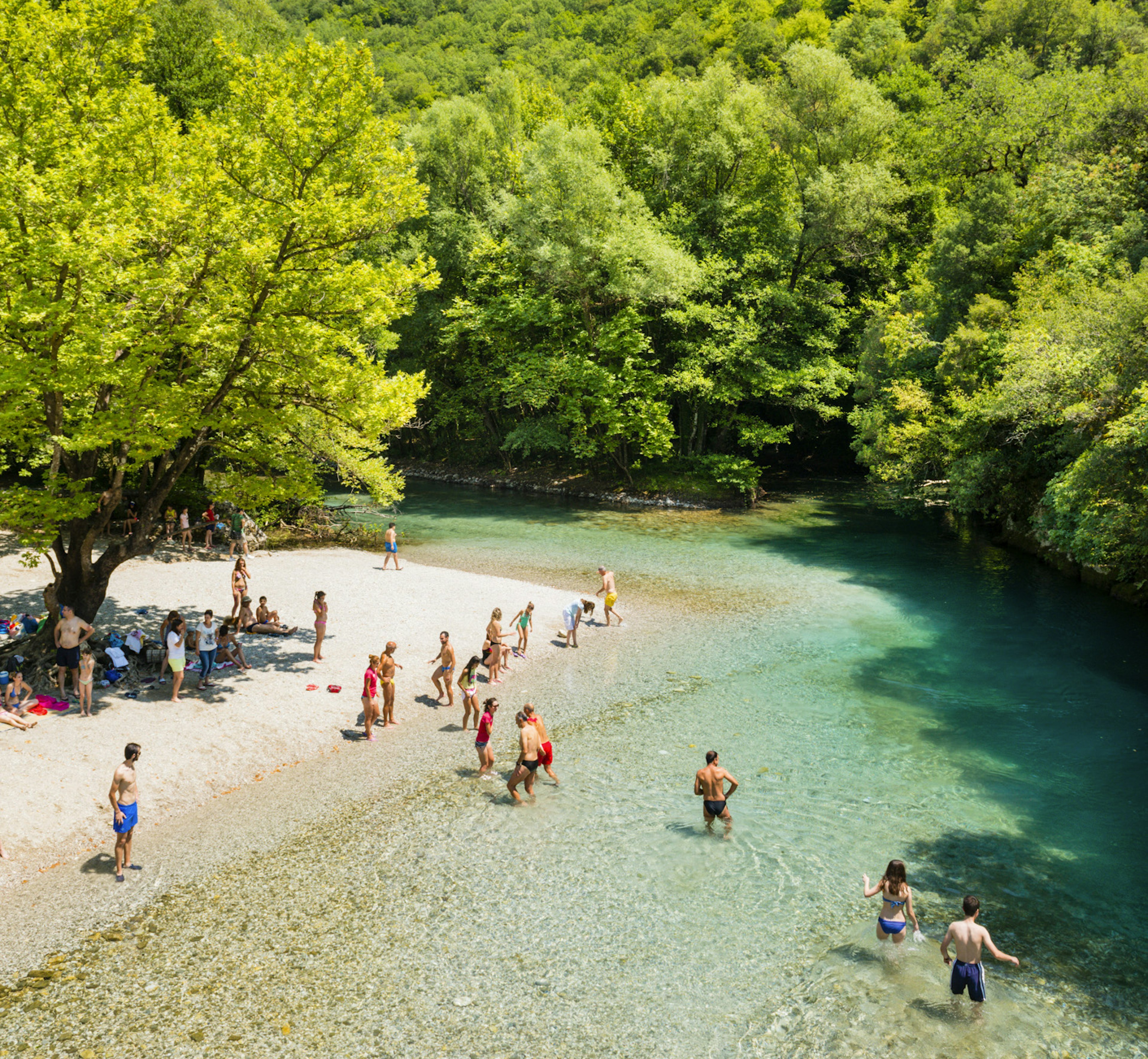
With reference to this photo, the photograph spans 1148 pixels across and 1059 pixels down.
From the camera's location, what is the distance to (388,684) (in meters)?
15.0

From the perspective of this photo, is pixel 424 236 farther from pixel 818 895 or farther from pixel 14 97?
pixel 818 895

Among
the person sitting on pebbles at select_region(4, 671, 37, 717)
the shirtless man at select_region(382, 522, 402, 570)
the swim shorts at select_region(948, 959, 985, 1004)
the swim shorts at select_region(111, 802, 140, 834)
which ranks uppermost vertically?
the shirtless man at select_region(382, 522, 402, 570)

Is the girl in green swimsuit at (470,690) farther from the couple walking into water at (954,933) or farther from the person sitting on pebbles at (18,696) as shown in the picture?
the couple walking into water at (954,933)

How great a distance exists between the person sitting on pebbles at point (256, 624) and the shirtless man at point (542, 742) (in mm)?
8619

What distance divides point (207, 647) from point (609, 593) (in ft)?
33.2

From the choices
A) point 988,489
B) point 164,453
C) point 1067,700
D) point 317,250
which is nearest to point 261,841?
point 164,453

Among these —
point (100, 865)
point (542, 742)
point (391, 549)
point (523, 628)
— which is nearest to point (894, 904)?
point (542, 742)

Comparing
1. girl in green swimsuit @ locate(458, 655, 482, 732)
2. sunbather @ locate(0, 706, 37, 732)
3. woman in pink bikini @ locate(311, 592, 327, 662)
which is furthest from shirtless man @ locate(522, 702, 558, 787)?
sunbather @ locate(0, 706, 37, 732)

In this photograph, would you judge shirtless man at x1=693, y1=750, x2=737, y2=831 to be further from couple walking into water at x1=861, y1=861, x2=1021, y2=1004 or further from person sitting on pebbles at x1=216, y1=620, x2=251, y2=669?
person sitting on pebbles at x1=216, y1=620, x2=251, y2=669

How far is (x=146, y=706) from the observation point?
47.9 feet

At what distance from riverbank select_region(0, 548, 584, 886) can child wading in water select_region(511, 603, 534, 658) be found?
14.1 inches

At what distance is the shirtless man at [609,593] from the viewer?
21.5 meters

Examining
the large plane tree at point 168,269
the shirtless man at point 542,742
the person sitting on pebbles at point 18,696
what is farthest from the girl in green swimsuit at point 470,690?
the person sitting on pebbles at point 18,696

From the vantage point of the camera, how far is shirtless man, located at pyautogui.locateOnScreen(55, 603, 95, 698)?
14430 mm
